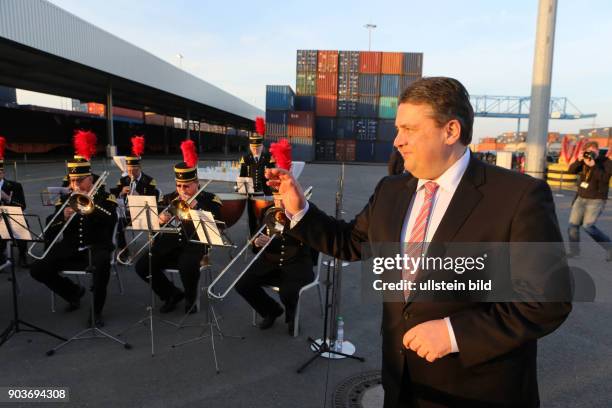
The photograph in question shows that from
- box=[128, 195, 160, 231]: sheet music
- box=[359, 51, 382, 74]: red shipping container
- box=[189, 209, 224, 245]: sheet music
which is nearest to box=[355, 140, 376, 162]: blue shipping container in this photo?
box=[359, 51, 382, 74]: red shipping container

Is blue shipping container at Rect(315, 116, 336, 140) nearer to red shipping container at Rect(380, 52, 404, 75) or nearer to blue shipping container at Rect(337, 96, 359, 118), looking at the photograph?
blue shipping container at Rect(337, 96, 359, 118)

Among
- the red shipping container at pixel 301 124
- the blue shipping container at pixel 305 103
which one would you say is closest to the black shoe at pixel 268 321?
the red shipping container at pixel 301 124

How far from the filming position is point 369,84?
146ft

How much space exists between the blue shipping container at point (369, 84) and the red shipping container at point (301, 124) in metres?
6.94

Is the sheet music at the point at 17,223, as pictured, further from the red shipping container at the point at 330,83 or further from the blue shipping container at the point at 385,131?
the blue shipping container at the point at 385,131

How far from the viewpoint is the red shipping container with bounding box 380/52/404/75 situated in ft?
144

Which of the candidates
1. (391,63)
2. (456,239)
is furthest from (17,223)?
(391,63)

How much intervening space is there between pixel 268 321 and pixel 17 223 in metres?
2.90

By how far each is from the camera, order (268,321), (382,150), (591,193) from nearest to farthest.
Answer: (268,321), (591,193), (382,150)

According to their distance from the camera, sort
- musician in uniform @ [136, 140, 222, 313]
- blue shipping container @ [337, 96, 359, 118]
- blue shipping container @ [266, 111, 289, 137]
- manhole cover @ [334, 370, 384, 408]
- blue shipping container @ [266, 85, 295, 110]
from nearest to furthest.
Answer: manhole cover @ [334, 370, 384, 408] < musician in uniform @ [136, 140, 222, 313] < blue shipping container @ [266, 85, 295, 110] < blue shipping container @ [266, 111, 289, 137] < blue shipping container @ [337, 96, 359, 118]

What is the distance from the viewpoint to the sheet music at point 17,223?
162 inches

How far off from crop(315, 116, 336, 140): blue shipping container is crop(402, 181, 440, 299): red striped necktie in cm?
4446

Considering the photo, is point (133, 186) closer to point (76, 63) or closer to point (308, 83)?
point (76, 63)

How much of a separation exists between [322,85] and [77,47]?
28.1 meters
